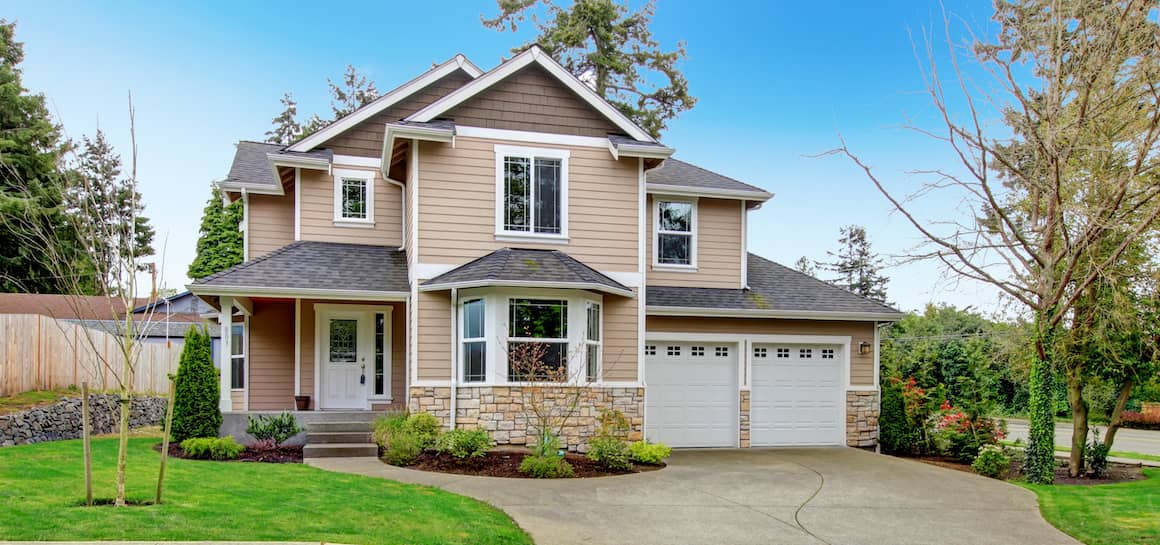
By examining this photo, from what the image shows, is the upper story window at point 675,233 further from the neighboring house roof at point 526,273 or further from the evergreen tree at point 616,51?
the evergreen tree at point 616,51

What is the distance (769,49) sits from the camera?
20.0m

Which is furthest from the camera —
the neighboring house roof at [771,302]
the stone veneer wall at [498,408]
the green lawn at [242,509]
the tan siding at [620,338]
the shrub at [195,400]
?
the neighboring house roof at [771,302]

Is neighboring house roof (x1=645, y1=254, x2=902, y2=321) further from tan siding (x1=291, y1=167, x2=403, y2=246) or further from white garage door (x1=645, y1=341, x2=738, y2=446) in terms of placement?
tan siding (x1=291, y1=167, x2=403, y2=246)

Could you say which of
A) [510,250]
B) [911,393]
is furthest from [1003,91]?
[510,250]

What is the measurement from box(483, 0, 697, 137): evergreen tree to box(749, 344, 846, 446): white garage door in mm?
12883

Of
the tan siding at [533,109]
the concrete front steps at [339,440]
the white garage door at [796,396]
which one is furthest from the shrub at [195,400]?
the white garage door at [796,396]

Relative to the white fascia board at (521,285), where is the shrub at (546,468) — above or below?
below

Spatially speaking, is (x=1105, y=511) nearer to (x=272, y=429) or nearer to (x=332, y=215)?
(x=272, y=429)

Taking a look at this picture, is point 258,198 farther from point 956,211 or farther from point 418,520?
point 956,211

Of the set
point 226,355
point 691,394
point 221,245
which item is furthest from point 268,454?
point 221,245

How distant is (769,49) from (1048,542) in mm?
15285

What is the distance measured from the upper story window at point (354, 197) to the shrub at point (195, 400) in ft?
11.9

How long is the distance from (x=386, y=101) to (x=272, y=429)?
6760 millimetres

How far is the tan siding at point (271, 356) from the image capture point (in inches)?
562
